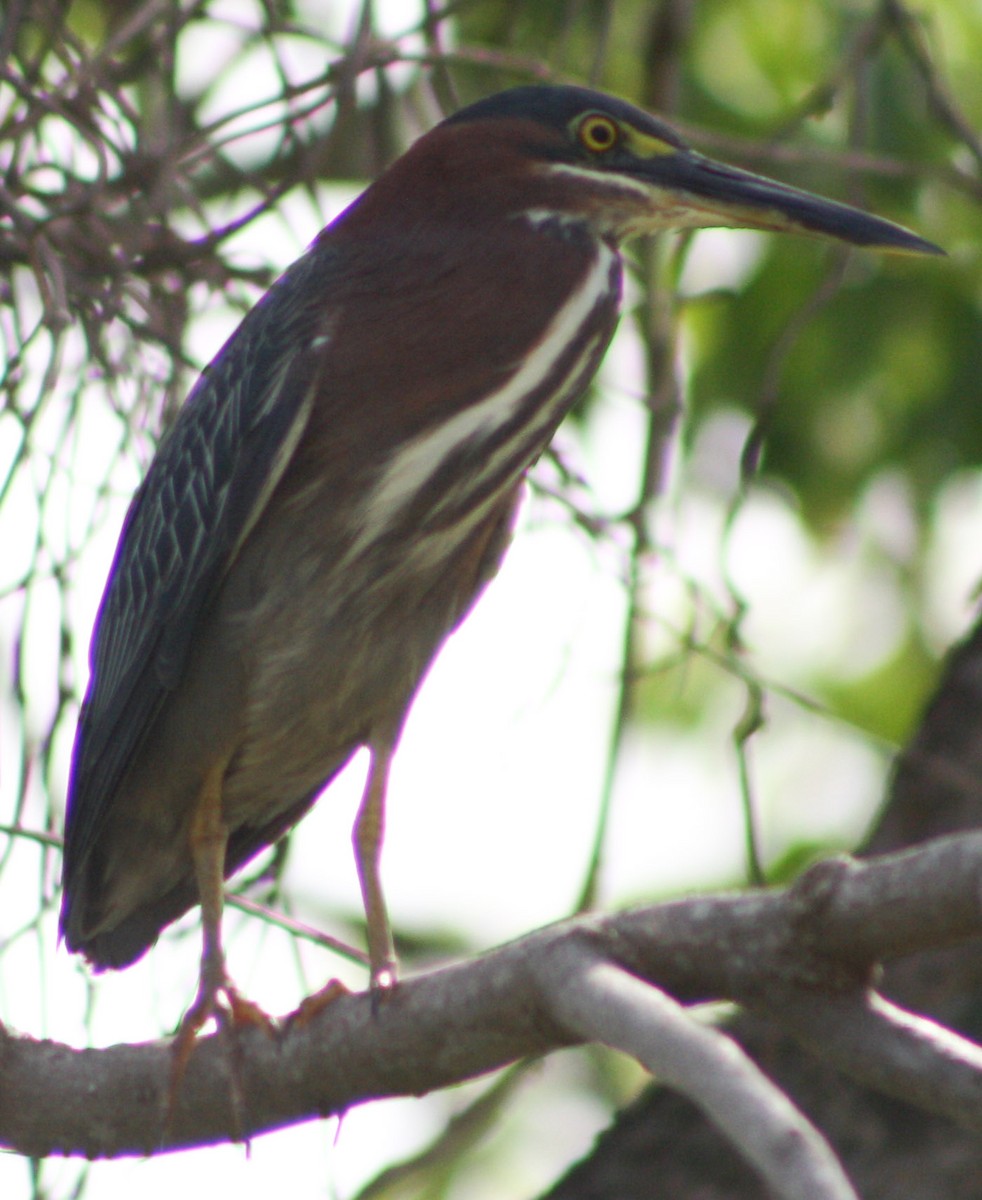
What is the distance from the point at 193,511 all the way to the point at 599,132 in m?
0.81

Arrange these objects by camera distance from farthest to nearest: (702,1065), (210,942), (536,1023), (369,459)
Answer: (210,942) < (369,459) < (536,1023) < (702,1065)

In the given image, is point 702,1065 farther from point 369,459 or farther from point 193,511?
point 193,511

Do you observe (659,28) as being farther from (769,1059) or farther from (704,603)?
(769,1059)

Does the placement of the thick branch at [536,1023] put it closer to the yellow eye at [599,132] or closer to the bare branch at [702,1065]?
the bare branch at [702,1065]

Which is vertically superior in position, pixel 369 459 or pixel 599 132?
pixel 599 132

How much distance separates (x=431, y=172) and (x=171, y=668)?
2.71 feet

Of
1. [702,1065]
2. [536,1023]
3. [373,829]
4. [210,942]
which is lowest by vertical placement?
[702,1065]

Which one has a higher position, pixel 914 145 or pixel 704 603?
pixel 914 145

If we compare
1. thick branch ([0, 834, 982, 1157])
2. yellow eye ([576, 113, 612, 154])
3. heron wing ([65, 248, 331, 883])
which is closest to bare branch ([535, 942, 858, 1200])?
thick branch ([0, 834, 982, 1157])

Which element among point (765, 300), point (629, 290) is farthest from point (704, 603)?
point (765, 300)

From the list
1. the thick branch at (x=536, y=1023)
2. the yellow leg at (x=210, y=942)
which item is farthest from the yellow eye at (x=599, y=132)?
the thick branch at (x=536, y=1023)

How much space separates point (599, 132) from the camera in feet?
8.30

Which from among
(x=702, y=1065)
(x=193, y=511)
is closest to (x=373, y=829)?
(x=193, y=511)

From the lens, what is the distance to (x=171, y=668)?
2.56 meters
